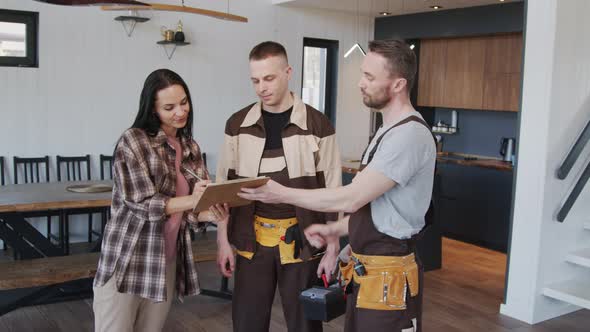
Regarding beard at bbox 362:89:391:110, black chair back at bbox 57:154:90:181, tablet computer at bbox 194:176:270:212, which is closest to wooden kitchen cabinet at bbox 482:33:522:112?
black chair back at bbox 57:154:90:181

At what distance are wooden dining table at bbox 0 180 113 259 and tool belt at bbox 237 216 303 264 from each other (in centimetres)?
195

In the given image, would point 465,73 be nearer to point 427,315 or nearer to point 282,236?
point 427,315

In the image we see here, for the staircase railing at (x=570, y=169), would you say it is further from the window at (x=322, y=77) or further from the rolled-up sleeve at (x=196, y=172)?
the window at (x=322, y=77)

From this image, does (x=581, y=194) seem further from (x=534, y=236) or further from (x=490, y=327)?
(x=490, y=327)

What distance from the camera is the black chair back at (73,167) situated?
6.00 meters

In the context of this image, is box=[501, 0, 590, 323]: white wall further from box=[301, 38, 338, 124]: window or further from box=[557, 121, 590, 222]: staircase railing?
box=[301, 38, 338, 124]: window

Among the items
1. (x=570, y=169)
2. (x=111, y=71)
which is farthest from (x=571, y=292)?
(x=111, y=71)

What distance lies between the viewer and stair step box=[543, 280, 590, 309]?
4.28 m

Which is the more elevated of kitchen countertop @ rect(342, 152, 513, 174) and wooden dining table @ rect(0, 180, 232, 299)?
kitchen countertop @ rect(342, 152, 513, 174)

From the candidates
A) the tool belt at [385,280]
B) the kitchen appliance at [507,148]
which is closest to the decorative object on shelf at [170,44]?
the kitchen appliance at [507,148]

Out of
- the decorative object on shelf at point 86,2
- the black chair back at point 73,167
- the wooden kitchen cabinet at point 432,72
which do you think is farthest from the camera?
the wooden kitchen cabinet at point 432,72

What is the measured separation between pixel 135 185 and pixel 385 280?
97 centimetres

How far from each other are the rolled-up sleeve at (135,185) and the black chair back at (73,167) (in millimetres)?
3976

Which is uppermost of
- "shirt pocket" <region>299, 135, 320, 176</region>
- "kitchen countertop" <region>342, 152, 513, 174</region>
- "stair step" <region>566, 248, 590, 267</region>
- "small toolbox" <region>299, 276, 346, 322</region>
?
"shirt pocket" <region>299, 135, 320, 176</region>
